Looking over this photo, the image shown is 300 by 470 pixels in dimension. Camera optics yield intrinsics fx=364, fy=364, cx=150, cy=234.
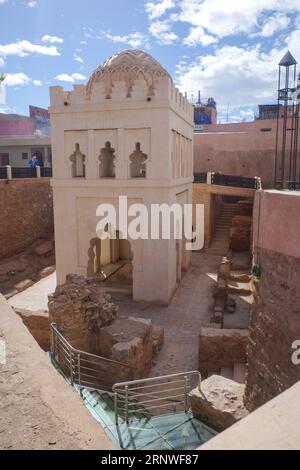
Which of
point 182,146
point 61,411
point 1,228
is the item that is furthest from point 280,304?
point 1,228

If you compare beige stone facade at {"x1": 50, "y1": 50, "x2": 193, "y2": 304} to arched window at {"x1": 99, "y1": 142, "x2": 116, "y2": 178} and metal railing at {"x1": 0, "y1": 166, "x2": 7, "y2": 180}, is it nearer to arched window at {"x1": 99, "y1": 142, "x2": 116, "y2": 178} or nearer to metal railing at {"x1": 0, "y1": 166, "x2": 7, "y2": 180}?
arched window at {"x1": 99, "y1": 142, "x2": 116, "y2": 178}

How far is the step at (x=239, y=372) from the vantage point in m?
7.90

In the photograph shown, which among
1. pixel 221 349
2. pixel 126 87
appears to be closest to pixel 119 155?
pixel 126 87

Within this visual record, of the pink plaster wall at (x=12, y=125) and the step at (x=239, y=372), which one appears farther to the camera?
the pink plaster wall at (x=12, y=125)

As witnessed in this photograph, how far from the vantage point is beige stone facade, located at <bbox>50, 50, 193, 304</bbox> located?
1150 cm

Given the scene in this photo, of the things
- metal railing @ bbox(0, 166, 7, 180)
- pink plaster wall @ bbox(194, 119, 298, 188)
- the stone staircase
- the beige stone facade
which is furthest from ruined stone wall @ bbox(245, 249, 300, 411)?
pink plaster wall @ bbox(194, 119, 298, 188)

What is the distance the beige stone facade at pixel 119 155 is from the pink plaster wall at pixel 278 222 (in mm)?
6842

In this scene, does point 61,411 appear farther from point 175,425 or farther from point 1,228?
point 1,228

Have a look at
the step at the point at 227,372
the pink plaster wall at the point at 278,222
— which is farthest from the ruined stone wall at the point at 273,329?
the step at the point at 227,372

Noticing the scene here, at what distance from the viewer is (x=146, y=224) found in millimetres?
11898

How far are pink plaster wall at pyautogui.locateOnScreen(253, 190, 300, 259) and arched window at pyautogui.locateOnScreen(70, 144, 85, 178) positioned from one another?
30.0ft

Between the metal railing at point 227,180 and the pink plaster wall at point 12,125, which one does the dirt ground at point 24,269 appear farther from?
the pink plaster wall at point 12,125

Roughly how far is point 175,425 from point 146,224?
24.0ft
